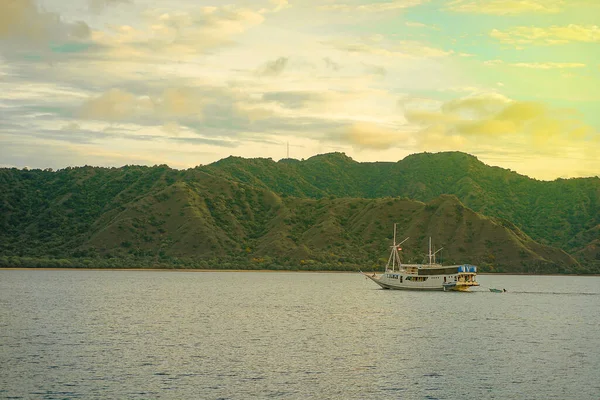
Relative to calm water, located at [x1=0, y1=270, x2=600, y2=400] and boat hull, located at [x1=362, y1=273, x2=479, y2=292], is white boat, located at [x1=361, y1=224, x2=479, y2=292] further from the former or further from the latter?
calm water, located at [x1=0, y1=270, x2=600, y2=400]

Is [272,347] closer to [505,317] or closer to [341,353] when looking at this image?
[341,353]

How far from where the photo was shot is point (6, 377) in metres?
54.3

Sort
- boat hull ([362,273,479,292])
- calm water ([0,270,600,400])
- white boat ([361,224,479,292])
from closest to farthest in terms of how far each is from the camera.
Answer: calm water ([0,270,600,400])
white boat ([361,224,479,292])
boat hull ([362,273,479,292])

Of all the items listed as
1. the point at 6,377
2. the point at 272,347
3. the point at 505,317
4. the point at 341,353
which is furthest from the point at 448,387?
the point at 505,317

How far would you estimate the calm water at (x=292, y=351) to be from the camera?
5275cm

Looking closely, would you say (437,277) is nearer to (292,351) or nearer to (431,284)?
(431,284)

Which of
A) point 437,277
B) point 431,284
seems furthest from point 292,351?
point 431,284

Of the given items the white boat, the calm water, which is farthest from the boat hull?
the calm water

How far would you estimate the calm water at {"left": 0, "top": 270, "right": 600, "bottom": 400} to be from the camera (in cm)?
5275

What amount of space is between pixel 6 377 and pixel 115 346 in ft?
63.4

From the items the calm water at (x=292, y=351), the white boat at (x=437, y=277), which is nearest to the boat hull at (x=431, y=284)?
the white boat at (x=437, y=277)

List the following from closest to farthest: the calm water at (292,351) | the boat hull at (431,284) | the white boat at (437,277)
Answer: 1. the calm water at (292,351)
2. the white boat at (437,277)
3. the boat hull at (431,284)

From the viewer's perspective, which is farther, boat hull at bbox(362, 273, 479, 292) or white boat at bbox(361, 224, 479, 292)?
boat hull at bbox(362, 273, 479, 292)

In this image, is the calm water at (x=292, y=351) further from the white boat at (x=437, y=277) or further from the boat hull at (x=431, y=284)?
the boat hull at (x=431, y=284)
